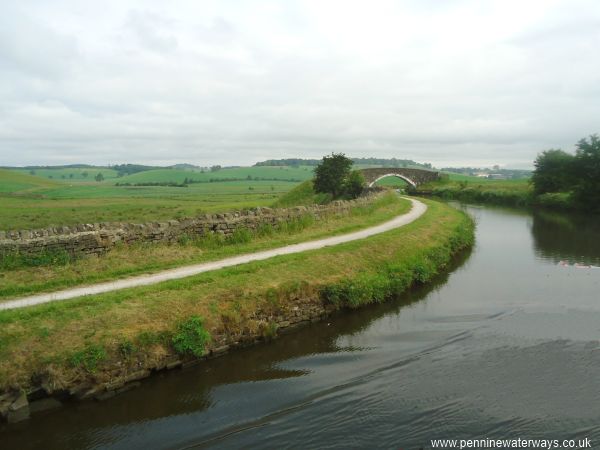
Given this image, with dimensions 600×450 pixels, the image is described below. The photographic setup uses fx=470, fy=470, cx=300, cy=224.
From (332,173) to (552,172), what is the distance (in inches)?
1100

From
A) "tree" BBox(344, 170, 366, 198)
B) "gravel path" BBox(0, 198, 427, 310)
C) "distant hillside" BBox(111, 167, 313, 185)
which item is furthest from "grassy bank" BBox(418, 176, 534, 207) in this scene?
"distant hillside" BBox(111, 167, 313, 185)

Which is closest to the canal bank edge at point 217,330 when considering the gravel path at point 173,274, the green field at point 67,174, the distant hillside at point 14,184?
the gravel path at point 173,274

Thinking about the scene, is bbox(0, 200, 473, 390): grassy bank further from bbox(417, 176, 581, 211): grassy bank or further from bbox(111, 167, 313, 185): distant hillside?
bbox(111, 167, 313, 185): distant hillside

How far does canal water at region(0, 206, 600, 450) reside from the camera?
838 centimetres

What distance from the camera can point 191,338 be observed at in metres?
11.1

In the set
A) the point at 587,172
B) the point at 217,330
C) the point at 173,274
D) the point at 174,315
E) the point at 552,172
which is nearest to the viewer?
the point at 174,315

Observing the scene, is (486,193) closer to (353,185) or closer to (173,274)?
(353,185)

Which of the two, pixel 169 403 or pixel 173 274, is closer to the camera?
pixel 169 403

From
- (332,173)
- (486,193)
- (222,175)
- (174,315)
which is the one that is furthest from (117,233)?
(222,175)

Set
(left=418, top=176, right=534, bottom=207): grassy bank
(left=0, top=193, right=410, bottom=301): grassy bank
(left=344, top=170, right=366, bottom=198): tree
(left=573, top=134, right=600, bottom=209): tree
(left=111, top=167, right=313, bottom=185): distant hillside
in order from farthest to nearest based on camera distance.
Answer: (left=111, top=167, right=313, bottom=185): distant hillside
(left=418, top=176, right=534, bottom=207): grassy bank
(left=344, top=170, right=366, bottom=198): tree
(left=573, top=134, right=600, bottom=209): tree
(left=0, top=193, right=410, bottom=301): grassy bank

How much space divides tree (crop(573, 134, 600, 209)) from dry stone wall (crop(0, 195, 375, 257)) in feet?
127

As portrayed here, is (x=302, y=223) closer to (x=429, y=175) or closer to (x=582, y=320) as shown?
(x=582, y=320)

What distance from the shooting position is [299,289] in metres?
14.4

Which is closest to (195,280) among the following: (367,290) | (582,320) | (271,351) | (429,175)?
(271,351)
